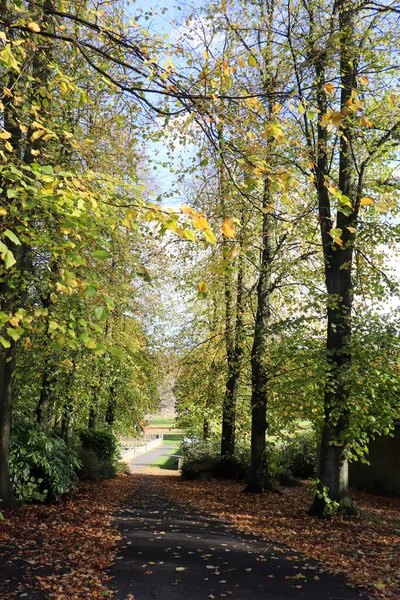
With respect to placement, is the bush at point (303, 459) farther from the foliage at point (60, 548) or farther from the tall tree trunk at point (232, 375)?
the foliage at point (60, 548)

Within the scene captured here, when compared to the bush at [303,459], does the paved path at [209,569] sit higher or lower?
higher

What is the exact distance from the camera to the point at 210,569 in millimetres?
5664

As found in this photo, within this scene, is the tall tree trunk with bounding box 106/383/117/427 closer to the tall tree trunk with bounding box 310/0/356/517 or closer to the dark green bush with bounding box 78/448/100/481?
the dark green bush with bounding box 78/448/100/481

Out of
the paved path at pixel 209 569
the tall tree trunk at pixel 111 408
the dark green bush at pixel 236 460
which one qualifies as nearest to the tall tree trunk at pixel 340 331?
the paved path at pixel 209 569

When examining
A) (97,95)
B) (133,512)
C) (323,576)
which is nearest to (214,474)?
(133,512)

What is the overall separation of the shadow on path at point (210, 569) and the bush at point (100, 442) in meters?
9.28

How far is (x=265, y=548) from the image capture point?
673 centimetres

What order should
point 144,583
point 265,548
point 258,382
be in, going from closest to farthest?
point 144,583
point 265,548
point 258,382

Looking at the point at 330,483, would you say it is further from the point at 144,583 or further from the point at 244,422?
the point at 244,422

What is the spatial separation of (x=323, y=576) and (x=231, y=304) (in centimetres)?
1024

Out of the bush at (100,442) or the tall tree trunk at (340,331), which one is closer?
the tall tree trunk at (340,331)

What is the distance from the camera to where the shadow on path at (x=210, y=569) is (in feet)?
16.2

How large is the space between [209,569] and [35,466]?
5.15 metres

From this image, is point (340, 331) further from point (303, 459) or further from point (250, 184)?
point (303, 459)
